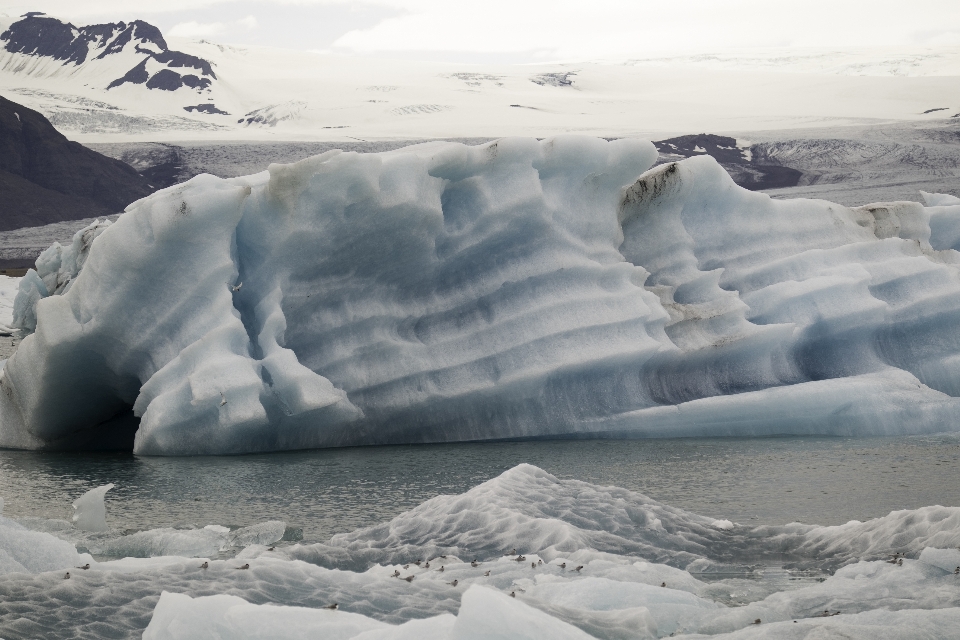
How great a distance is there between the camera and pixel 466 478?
645 cm

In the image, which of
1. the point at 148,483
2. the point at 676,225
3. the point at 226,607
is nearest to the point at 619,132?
the point at 676,225

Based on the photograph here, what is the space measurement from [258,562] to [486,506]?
140 cm

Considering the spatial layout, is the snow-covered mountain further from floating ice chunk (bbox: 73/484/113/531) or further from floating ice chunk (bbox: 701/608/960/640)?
floating ice chunk (bbox: 701/608/960/640)

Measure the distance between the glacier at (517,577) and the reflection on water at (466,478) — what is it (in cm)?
55

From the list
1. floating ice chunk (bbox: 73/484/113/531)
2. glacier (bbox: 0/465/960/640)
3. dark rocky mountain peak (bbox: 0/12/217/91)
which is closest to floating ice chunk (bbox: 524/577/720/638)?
glacier (bbox: 0/465/960/640)

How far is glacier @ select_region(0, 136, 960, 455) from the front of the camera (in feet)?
24.0

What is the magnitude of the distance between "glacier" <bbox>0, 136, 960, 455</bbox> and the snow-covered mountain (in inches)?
1315

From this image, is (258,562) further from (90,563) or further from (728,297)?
(728,297)

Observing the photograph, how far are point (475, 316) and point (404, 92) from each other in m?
43.9

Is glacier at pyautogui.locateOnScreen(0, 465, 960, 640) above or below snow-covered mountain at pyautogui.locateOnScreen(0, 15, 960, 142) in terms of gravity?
below

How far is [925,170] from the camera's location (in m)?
32.2

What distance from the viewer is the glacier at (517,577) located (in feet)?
9.14

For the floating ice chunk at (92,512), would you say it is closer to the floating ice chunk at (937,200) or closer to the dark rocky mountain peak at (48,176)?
the floating ice chunk at (937,200)

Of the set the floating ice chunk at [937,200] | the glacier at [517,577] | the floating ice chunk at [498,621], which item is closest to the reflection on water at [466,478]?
the glacier at [517,577]
